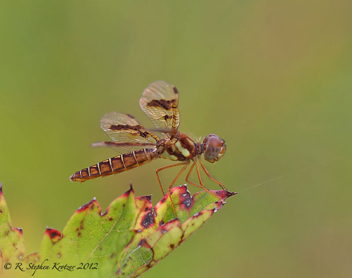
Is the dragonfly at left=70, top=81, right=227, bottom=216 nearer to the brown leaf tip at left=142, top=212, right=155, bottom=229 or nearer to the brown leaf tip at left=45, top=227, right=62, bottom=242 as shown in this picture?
the brown leaf tip at left=142, top=212, right=155, bottom=229

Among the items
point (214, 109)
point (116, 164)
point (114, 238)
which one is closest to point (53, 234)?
point (114, 238)

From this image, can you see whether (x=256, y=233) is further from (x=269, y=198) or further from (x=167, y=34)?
(x=167, y=34)

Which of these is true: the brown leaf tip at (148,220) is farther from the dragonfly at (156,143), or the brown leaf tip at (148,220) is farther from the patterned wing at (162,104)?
the patterned wing at (162,104)

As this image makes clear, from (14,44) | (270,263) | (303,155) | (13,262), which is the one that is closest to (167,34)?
(14,44)

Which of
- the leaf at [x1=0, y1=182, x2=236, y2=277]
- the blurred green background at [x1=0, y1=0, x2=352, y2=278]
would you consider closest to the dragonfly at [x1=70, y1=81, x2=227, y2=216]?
the blurred green background at [x1=0, y1=0, x2=352, y2=278]

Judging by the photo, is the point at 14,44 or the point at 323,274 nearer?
the point at 323,274

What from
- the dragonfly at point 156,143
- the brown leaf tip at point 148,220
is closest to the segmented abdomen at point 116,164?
the dragonfly at point 156,143
